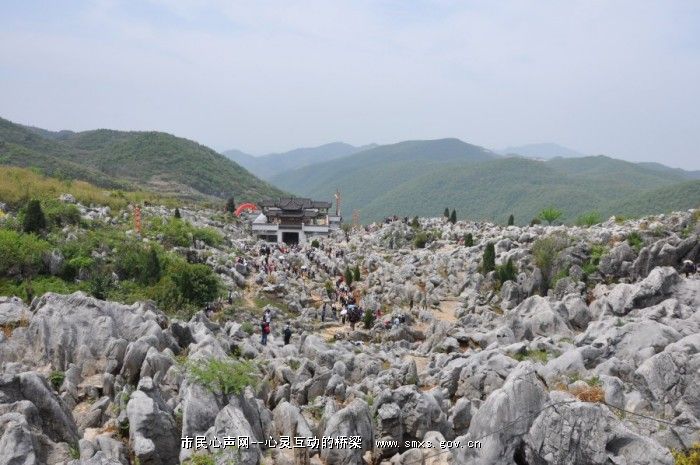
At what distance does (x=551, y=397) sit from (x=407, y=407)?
12.3 ft

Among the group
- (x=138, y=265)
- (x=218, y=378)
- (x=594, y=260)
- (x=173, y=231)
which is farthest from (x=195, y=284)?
(x=594, y=260)

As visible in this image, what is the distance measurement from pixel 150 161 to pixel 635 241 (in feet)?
413

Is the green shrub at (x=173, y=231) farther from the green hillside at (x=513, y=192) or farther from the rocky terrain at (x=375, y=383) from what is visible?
the green hillside at (x=513, y=192)

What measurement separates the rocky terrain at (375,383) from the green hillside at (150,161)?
289ft

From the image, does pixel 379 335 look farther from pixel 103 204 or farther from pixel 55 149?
pixel 55 149

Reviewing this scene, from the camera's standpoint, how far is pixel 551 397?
10.5m

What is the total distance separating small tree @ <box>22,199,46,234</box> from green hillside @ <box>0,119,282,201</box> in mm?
68661

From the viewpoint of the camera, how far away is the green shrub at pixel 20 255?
2755 cm

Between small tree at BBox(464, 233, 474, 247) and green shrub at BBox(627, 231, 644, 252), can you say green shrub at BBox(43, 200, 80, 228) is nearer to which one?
small tree at BBox(464, 233, 474, 247)

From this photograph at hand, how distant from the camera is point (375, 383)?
16.6m

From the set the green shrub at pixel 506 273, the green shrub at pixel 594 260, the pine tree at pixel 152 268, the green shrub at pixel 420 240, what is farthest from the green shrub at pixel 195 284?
the green shrub at pixel 420 240

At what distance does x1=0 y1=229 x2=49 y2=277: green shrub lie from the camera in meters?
27.5

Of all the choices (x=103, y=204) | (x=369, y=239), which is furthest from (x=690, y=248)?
(x=103, y=204)

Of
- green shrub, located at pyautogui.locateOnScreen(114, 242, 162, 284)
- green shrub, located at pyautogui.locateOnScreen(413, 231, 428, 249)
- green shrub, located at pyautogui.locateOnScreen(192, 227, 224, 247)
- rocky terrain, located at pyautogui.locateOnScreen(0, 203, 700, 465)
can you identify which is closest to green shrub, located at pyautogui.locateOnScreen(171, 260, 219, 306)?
rocky terrain, located at pyautogui.locateOnScreen(0, 203, 700, 465)
